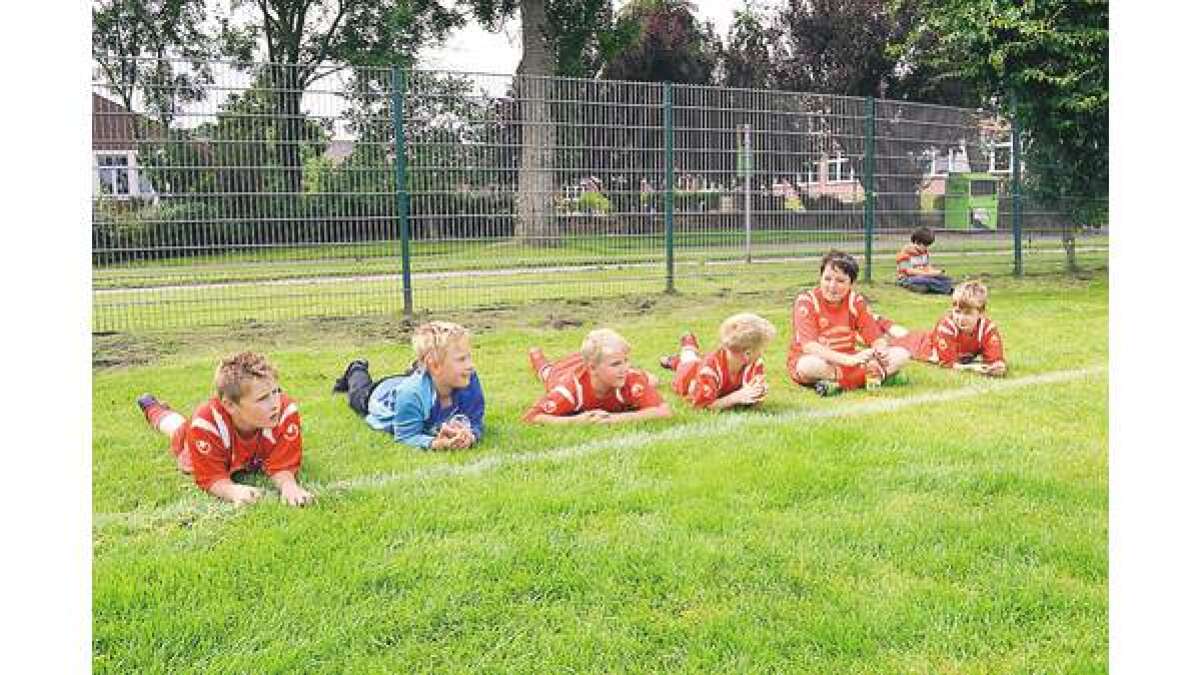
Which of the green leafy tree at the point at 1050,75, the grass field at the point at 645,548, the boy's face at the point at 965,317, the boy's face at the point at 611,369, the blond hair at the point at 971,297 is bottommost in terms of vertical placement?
the grass field at the point at 645,548

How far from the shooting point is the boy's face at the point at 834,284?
7.14 metres

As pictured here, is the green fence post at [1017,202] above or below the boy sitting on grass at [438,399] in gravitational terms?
above

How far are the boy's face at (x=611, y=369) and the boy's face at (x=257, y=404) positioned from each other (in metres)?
1.91

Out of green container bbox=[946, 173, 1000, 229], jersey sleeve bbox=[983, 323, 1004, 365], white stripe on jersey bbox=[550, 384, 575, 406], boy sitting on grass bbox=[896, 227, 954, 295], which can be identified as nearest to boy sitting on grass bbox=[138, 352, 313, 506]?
white stripe on jersey bbox=[550, 384, 575, 406]

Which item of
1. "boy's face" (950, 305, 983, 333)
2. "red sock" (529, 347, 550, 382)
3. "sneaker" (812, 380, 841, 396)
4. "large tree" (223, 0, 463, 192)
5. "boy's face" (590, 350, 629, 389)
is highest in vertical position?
"large tree" (223, 0, 463, 192)

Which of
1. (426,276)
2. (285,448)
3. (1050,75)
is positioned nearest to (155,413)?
(285,448)

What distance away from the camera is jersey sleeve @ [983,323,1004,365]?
7.32 m

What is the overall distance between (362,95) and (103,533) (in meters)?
7.30

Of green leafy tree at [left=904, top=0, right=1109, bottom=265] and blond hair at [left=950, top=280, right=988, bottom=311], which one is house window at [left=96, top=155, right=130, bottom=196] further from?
green leafy tree at [left=904, top=0, right=1109, bottom=265]

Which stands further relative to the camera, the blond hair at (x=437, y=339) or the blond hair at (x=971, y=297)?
the blond hair at (x=971, y=297)

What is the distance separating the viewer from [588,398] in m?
5.82

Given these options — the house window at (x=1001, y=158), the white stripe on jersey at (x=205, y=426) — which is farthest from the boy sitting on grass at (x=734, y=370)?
the house window at (x=1001, y=158)

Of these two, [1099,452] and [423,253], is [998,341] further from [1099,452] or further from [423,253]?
[423,253]

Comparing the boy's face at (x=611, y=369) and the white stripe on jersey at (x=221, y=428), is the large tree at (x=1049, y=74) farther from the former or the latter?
the white stripe on jersey at (x=221, y=428)
